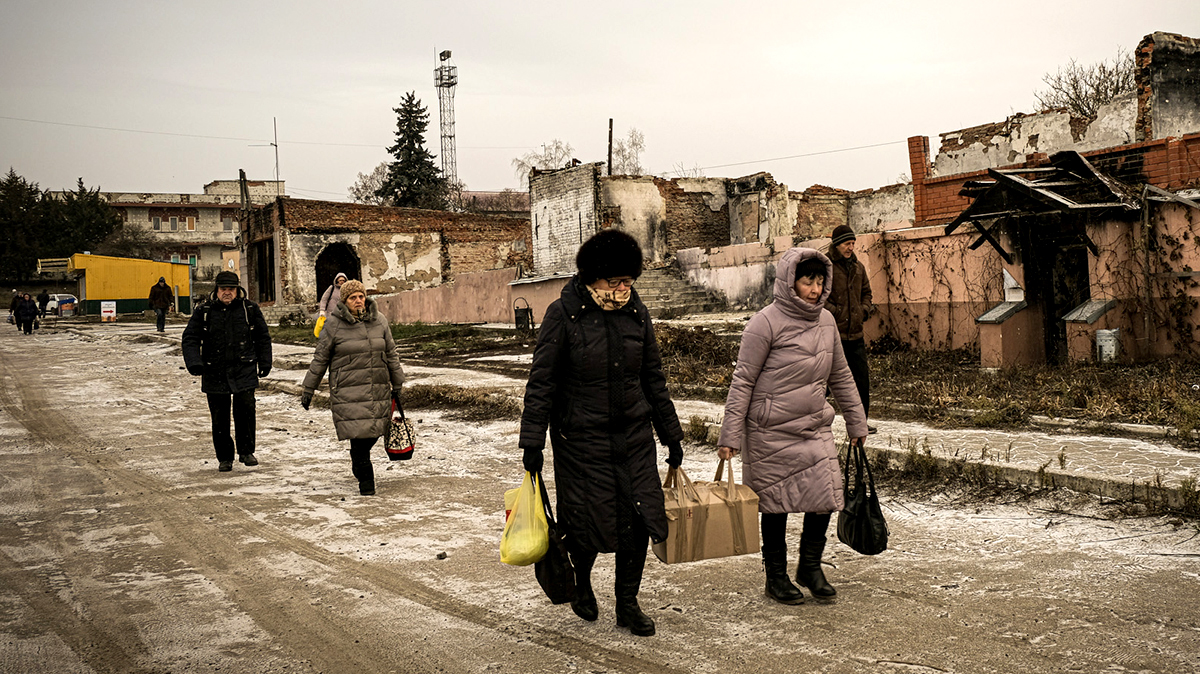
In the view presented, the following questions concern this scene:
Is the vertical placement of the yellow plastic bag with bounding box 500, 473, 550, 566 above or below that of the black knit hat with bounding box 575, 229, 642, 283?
below

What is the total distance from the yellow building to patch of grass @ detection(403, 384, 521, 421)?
3370 centimetres

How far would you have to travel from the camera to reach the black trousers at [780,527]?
14.6 feet

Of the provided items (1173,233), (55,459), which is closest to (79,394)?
(55,459)

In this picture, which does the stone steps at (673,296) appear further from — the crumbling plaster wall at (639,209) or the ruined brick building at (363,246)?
the ruined brick building at (363,246)

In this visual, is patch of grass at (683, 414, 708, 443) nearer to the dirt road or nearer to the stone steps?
the dirt road

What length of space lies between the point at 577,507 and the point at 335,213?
36529 mm

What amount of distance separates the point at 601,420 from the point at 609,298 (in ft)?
1.81

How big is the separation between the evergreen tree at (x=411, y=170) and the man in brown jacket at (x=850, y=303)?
1924 inches

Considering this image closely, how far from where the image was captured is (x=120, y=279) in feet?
143

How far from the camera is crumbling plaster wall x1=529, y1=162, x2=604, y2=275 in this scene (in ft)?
102

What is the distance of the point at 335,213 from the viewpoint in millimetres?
38406

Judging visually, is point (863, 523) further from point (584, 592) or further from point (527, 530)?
point (527, 530)

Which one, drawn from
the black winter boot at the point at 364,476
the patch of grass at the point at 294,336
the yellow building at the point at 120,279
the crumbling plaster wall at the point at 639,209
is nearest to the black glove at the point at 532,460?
the black winter boot at the point at 364,476

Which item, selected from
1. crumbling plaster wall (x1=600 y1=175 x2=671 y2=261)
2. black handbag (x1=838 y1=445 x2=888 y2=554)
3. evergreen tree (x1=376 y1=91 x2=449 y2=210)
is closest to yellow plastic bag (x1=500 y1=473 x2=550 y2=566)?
black handbag (x1=838 y1=445 x2=888 y2=554)
